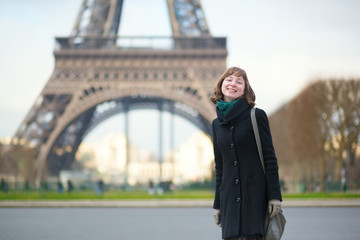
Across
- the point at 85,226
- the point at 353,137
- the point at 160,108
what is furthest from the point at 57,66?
the point at 85,226

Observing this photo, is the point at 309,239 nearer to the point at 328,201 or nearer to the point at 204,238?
the point at 204,238

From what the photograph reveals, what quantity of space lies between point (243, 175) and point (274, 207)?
0.31m

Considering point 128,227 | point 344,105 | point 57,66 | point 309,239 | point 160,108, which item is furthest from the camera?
point 160,108

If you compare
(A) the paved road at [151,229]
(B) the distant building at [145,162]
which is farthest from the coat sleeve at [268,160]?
(B) the distant building at [145,162]

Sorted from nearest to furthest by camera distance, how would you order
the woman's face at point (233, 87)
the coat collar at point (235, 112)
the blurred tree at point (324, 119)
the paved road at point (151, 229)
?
the coat collar at point (235, 112)
the woman's face at point (233, 87)
the paved road at point (151, 229)
the blurred tree at point (324, 119)

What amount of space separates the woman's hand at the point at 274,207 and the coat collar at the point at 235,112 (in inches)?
25.0

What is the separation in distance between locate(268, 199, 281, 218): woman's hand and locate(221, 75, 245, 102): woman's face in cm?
81

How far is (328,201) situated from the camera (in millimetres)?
21812

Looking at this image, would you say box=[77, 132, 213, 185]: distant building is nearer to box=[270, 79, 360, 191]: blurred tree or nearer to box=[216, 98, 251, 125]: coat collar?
box=[270, 79, 360, 191]: blurred tree

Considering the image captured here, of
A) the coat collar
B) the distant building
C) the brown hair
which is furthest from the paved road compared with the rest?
the distant building

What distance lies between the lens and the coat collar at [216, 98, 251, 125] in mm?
4098

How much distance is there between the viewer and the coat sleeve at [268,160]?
4.02 m

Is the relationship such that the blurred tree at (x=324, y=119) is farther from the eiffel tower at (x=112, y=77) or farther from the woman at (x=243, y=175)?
the woman at (x=243, y=175)

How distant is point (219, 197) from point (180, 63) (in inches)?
1426
